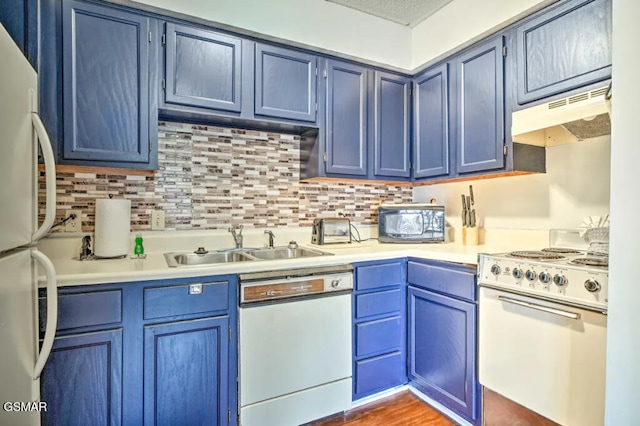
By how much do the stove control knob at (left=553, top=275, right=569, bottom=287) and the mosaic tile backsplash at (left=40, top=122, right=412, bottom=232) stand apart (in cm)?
151

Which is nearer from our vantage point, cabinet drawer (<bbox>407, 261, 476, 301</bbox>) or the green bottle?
Result: cabinet drawer (<bbox>407, 261, 476, 301</bbox>)

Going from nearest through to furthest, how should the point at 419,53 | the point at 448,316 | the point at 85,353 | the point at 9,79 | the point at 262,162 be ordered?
the point at 9,79 → the point at 85,353 → the point at 448,316 → the point at 262,162 → the point at 419,53

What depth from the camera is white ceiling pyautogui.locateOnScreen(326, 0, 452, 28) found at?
2301mm

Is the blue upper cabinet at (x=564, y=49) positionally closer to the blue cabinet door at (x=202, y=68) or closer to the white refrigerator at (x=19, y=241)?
the blue cabinet door at (x=202, y=68)

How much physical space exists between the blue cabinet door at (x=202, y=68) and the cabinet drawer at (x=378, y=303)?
4.41ft

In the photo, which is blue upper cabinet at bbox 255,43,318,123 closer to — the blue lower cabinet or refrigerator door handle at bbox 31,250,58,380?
the blue lower cabinet

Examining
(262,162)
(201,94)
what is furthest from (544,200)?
(201,94)

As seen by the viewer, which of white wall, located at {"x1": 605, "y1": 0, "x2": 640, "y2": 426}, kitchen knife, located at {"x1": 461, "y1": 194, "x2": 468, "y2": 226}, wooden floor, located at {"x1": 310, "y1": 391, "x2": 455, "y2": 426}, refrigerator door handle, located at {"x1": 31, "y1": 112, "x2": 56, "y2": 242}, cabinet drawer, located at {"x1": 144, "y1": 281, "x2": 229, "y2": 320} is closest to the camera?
white wall, located at {"x1": 605, "y1": 0, "x2": 640, "y2": 426}

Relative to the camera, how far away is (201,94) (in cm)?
186

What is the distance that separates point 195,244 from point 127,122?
2.56 feet

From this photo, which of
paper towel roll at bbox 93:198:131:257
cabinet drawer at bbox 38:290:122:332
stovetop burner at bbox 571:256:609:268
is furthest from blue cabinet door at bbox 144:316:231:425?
stovetop burner at bbox 571:256:609:268

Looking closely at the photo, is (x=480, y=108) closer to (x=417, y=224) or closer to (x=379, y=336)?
(x=417, y=224)

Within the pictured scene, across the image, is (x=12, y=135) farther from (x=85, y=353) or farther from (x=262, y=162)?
(x=262, y=162)

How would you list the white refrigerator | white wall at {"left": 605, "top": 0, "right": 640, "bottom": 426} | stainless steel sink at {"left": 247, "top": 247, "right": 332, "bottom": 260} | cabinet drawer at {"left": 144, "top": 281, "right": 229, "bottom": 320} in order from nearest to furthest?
the white refrigerator
white wall at {"left": 605, "top": 0, "right": 640, "bottom": 426}
cabinet drawer at {"left": 144, "top": 281, "right": 229, "bottom": 320}
stainless steel sink at {"left": 247, "top": 247, "right": 332, "bottom": 260}
